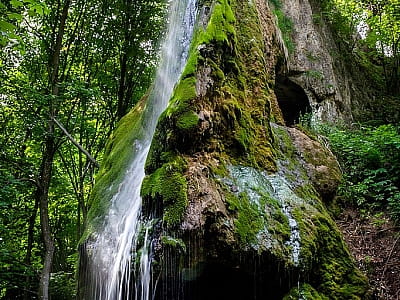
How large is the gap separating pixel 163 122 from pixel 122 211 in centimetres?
133

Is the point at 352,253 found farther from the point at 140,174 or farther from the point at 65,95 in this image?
the point at 65,95

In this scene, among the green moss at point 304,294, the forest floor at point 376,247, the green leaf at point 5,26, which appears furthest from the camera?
the forest floor at point 376,247

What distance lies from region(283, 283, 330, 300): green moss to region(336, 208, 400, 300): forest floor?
31.7 inches

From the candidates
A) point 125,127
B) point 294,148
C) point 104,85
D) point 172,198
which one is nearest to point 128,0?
point 104,85

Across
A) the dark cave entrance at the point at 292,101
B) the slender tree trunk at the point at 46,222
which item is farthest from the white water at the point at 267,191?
the slender tree trunk at the point at 46,222

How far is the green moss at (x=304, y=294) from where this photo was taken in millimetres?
4234

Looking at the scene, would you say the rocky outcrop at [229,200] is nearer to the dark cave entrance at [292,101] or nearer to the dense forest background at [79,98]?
the dense forest background at [79,98]

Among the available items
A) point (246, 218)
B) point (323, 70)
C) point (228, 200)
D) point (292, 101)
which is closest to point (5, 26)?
point (228, 200)

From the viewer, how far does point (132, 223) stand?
4402 millimetres

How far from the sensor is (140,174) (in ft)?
17.9

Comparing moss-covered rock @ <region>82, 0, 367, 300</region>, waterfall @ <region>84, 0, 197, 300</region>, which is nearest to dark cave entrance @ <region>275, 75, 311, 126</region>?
waterfall @ <region>84, 0, 197, 300</region>

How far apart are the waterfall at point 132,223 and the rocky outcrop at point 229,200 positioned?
0.24 m

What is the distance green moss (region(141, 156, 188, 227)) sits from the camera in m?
3.91

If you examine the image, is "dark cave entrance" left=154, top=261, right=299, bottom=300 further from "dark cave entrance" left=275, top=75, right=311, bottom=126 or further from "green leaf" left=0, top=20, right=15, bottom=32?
"dark cave entrance" left=275, top=75, right=311, bottom=126
